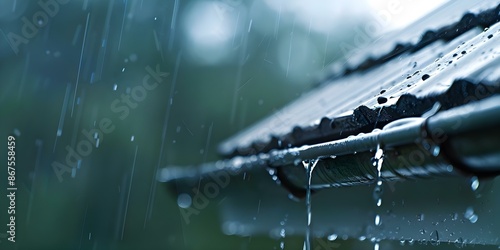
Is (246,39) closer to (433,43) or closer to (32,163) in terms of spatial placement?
(32,163)

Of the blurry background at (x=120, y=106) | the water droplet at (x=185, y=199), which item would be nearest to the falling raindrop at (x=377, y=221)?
the water droplet at (x=185, y=199)

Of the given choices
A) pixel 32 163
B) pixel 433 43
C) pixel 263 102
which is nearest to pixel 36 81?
pixel 32 163

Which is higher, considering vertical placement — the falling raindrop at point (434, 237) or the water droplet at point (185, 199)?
the water droplet at point (185, 199)

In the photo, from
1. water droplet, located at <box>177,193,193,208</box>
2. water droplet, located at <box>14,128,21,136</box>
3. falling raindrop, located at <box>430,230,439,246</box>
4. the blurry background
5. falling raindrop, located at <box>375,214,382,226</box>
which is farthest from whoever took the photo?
the blurry background

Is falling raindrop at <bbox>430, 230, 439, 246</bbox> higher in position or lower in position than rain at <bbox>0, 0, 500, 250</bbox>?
lower

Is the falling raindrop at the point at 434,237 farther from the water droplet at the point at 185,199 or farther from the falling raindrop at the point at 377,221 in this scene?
the water droplet at the point at 185,199

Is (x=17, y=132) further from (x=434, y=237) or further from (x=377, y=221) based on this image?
(x=434, y=237)

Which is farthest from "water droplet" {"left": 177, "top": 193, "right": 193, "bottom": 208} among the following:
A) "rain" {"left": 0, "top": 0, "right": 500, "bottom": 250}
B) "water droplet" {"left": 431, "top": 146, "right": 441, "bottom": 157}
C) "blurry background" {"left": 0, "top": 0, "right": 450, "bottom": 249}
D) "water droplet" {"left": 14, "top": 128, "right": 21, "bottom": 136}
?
"water droplet" {"left": 14, "top": 128, "right": 21, "bottom": 136}

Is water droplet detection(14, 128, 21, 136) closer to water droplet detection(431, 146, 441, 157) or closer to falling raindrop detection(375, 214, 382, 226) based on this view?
falling raindrop detection(375, 214, 382, 226)

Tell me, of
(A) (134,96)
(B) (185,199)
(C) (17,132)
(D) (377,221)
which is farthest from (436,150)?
(A) (134,96)
